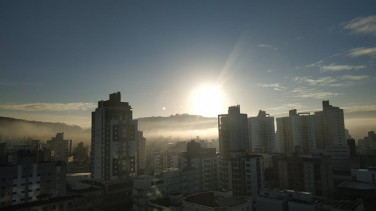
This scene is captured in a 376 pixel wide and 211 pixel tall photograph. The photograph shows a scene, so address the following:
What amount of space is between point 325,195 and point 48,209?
79.4m

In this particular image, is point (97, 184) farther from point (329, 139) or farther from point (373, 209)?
point (329, 139)

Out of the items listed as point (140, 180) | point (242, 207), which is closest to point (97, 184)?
point (140, 180)

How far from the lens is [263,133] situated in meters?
167

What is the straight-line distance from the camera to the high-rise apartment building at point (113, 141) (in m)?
91.2

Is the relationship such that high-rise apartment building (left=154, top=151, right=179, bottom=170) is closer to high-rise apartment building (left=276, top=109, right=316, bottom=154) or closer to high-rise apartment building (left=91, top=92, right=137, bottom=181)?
high-rise apartment building (left=91, top=92, right=137, bottom=181)

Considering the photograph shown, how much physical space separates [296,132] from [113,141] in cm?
12324

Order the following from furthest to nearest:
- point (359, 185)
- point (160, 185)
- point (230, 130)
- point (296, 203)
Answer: point (230, 130) → point (359, 185) → point (160, 185) → point (296, 203)

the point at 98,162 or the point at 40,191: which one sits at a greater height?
the point at 98,162

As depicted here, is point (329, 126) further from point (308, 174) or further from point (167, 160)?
point (167, 160)

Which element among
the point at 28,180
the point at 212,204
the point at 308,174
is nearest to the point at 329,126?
the point at 308,174

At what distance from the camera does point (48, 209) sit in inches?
1994

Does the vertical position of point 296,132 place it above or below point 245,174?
above

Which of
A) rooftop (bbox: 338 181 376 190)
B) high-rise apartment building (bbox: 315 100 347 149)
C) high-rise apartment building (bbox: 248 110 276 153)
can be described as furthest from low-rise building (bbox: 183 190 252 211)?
high-rise apartment building (bbox: 315 100 347 149)

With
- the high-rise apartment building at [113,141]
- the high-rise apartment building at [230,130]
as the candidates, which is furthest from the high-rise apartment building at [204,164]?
the high-rise apartment building at [113,141]
